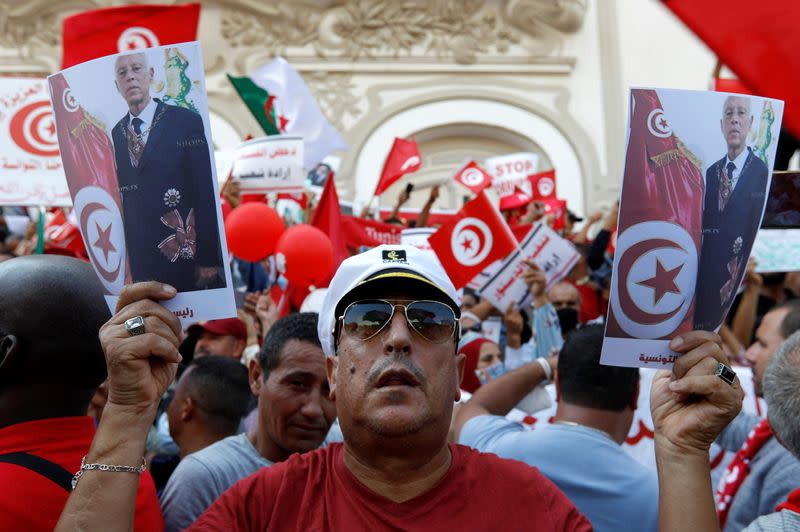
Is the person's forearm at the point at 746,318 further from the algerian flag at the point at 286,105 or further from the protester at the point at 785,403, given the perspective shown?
the protester at the point at 785,403

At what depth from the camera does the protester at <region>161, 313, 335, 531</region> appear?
2209 mm

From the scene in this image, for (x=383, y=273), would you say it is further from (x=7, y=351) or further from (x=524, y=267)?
(x=524, y=267)

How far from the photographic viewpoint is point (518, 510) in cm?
159

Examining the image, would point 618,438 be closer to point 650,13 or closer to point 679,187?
point 679,187

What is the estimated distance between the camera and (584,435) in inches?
99.0

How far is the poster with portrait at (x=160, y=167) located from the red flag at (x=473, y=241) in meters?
3.37

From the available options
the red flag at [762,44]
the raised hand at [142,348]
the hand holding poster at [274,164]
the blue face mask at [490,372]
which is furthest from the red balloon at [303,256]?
the red flag at [762,44]

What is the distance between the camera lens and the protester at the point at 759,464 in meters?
2.54

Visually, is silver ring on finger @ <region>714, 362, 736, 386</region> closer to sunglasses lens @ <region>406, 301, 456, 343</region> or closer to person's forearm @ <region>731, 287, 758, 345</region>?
sunglasses lens @ <region>406, 301, 456, 343</region>

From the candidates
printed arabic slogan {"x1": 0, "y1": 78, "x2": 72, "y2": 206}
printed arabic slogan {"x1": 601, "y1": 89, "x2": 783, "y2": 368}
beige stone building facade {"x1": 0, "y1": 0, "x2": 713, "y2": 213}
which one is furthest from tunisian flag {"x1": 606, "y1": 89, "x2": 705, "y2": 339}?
beige stone building facade {"x1": 0, "y1": 0, "x2": 713, "y2": 213}

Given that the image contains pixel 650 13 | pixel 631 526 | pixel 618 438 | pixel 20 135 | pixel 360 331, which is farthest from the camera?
pixel 650 13

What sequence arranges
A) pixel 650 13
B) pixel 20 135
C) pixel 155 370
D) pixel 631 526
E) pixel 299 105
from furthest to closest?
1. pixel 650 13
2. pixel 299 105
3. pixel 20 135
4. pixel 631 526
5. pixel 155 370

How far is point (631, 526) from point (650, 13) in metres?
14.1

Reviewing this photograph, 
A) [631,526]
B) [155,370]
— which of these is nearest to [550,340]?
→ [631,526]
